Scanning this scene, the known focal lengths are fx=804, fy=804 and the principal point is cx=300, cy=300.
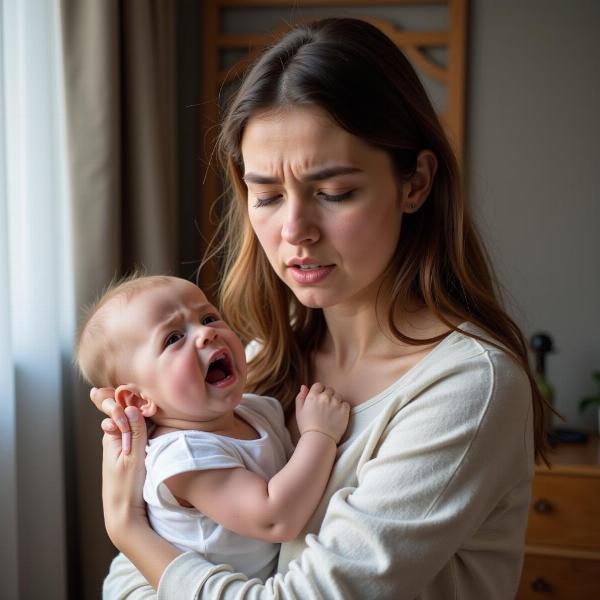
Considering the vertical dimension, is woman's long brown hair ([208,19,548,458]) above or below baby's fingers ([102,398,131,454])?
above

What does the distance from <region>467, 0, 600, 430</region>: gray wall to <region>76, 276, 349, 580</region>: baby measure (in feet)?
6.94

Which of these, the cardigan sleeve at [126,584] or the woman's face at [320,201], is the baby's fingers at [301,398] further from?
the cardigan sleeve at [126,584]

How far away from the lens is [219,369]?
136 centimetres

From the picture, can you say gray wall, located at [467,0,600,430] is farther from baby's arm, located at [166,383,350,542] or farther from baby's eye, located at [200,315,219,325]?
baby's arm, located at [166,383,350,542]

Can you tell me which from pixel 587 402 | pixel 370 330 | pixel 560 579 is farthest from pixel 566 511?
pixel 370 330

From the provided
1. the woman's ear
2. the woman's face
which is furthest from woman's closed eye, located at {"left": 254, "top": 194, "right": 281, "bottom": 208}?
the woman's ear

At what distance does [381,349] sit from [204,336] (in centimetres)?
31

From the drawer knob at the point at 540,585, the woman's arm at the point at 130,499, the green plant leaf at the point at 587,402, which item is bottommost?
the drawer knob at the point at 540,585

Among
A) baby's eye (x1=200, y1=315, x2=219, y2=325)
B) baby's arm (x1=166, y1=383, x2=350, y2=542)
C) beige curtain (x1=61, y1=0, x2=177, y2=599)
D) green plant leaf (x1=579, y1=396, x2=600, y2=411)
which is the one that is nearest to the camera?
baby's arm (x1=166, y1=383, x2=350, y2=542)

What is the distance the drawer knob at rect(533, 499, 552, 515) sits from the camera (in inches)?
107

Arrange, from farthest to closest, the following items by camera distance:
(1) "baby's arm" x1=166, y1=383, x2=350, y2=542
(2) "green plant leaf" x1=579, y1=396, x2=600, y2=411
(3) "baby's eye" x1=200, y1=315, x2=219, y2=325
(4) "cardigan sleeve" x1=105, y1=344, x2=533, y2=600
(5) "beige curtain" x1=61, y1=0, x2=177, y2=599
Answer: (2) "green plant leaf" x1=579, y1=396, x2=600, y2=411, (5) "beige curtain" x1=61, y1=0, x2=177, y2=599, (3) "baby's eye" x1=200, y1=315, x2=219, y2=325, (1) "baby's arm" x1=166, y1=383, x2=350, y2=542, (4) "cardigan sleeve" x1=105, y1=344, x2=533, y2=600

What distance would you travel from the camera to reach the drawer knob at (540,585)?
275 centimetres

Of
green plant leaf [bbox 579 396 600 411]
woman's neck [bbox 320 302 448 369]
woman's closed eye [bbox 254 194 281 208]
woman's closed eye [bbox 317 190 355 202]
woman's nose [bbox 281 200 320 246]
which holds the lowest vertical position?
green plant leaf [bbox 579 396 600 411]

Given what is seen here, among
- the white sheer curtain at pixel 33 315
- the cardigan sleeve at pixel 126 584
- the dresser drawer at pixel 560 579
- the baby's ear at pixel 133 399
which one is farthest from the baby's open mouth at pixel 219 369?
the dresser drawer at pixel 560 579
